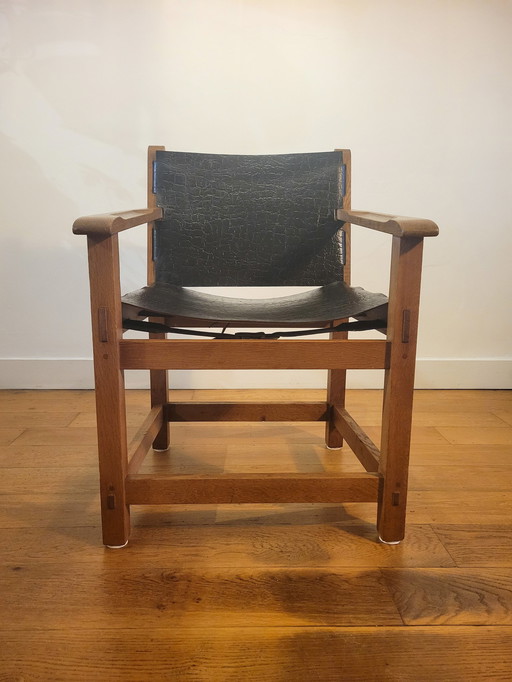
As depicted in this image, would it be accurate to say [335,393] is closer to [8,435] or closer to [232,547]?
[232,547]

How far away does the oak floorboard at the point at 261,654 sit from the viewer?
779 mm

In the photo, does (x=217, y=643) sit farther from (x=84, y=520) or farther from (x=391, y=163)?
(x=391, y=163)

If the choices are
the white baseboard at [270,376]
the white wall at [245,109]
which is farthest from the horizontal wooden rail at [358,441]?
the white wall at [245,109]

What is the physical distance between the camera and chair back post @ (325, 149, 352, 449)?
145cm

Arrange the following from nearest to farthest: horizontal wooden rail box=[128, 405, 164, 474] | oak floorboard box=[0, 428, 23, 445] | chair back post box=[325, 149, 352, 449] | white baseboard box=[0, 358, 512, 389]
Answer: horizontal wooden rail box=[128, 405, 164, 474] < chair back post box=[325, 149, 352, 449] < oak floorboard box=[0, 428, 23, 445] < white baseboard box=[0, 358, 512, 389]

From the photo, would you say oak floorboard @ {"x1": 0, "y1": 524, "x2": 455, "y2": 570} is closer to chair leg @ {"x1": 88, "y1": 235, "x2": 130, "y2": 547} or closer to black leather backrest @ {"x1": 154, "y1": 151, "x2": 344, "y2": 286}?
chair leg @ {"x1": 88, "y1": 235, "x2": 130, "y2": 547}

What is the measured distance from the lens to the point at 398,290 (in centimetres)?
100

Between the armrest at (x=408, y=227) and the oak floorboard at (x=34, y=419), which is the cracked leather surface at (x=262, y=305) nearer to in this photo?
the armrest at (x=408, y=227)

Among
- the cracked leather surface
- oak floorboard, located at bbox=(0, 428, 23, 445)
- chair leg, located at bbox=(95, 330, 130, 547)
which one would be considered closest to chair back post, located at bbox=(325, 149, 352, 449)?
the cracked leather surface

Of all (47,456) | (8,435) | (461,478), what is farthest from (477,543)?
(8,435)

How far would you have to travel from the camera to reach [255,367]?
1038 millimetres

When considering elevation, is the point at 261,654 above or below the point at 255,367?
below

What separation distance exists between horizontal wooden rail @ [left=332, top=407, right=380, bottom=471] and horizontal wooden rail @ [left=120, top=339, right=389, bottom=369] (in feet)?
0.72

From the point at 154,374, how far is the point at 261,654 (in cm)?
78
